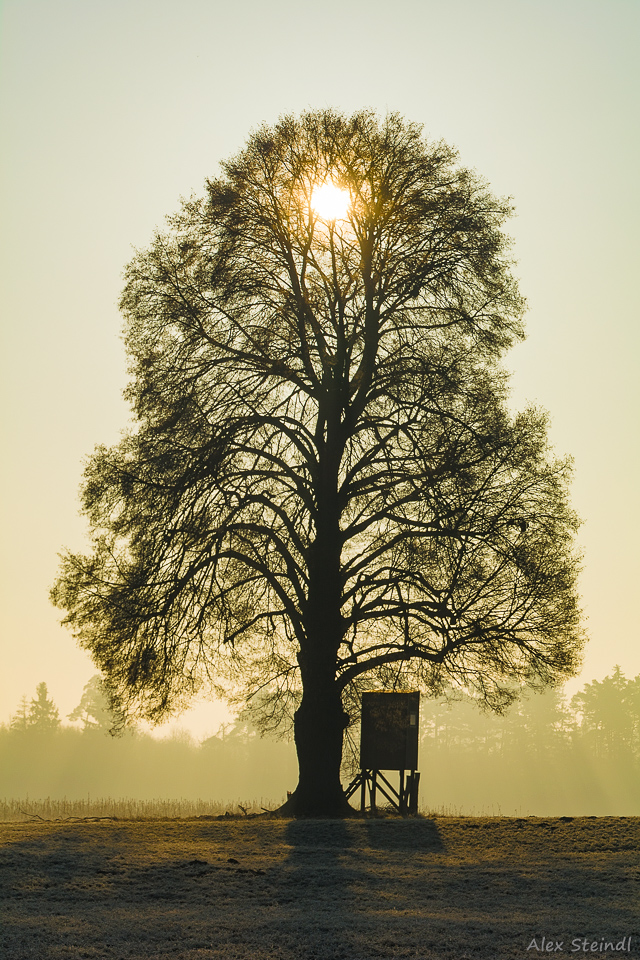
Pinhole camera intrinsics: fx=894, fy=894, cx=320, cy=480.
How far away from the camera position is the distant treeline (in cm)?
11094

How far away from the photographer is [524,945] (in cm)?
760

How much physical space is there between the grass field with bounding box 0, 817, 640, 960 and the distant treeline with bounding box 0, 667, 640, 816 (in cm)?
9597

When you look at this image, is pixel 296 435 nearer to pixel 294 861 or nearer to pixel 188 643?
pixel 188 643

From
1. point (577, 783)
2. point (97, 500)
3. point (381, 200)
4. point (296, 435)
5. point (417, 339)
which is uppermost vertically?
point (381, 200)

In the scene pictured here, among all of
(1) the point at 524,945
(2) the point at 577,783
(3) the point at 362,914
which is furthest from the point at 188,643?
(2) the point at 577,783

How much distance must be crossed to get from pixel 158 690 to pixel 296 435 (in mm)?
6169

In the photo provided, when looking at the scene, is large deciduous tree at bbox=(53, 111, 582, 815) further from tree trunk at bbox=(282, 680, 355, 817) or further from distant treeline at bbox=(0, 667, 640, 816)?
distant treeline at bbox=(0, 667, 640, 816)
